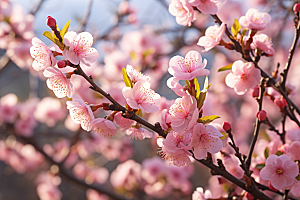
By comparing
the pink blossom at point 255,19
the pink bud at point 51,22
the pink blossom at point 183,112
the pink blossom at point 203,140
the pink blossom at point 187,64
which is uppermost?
the pink blossom at point 255,19

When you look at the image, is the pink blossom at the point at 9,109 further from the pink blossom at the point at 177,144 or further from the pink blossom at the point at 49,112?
the pink blossom at the point at 177,144

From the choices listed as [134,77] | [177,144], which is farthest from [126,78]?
[177,144]

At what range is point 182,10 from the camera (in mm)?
938

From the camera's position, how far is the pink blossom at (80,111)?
2.43 feet

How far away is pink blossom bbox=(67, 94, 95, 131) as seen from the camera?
740 mm

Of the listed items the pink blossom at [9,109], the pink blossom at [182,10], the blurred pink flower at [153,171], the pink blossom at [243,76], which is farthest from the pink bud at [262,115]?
the pink blossom at [9,109]

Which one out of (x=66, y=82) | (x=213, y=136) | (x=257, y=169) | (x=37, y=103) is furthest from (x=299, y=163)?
(x=37, y=103)

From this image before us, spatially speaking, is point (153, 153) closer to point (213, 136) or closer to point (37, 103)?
point (37, 103)

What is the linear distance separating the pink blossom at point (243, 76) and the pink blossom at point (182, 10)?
0.88 feet

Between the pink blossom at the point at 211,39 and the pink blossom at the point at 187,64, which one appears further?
the pink blossom at the point at 211,39

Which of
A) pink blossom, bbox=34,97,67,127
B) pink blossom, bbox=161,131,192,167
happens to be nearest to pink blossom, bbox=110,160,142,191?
pink blossom, bbox=34,97,67,127

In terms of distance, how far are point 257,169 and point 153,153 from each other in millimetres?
2105

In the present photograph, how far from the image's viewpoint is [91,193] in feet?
10.1

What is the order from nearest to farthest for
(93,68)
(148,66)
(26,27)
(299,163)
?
(299,163), (26,27), (148,66), (93,68)
